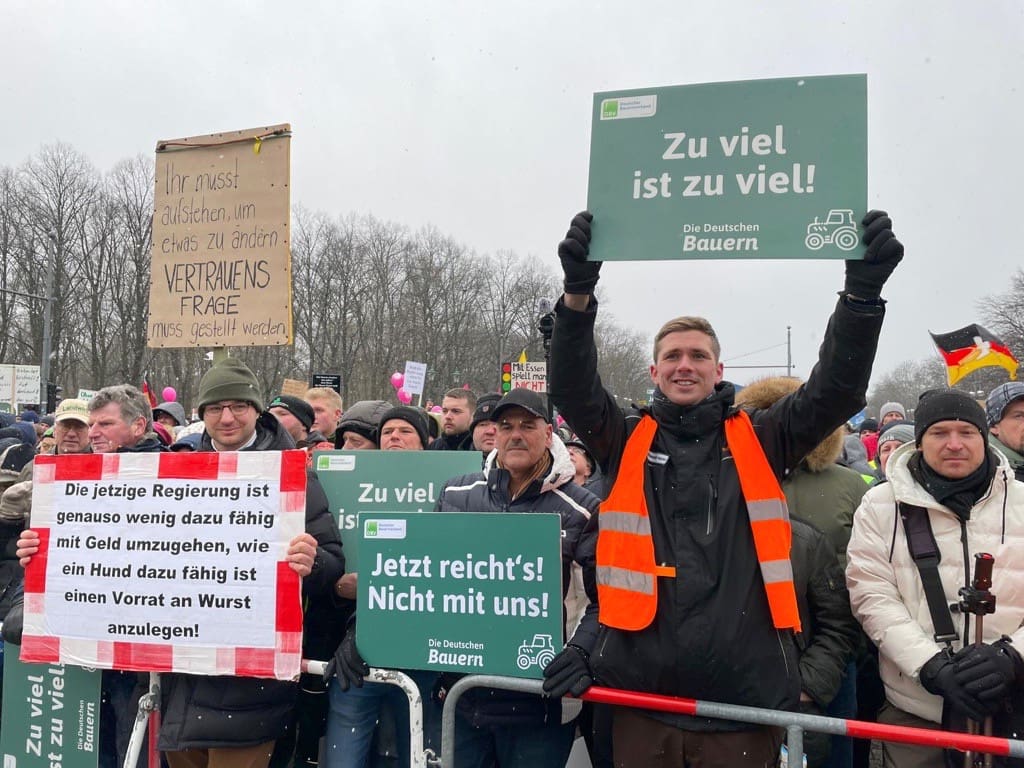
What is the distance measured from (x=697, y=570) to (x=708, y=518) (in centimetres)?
18

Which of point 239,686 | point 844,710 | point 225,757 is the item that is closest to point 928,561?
point 844,710

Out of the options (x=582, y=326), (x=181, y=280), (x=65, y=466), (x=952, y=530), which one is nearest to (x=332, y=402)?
(x=181, y=280)

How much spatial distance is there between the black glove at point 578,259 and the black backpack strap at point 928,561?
1.65 meters

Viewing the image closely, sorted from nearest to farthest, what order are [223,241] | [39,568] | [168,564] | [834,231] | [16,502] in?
1. [834,231]
2. [168,564]
3. [39,568]
4. [16,502]
5. [223,241]

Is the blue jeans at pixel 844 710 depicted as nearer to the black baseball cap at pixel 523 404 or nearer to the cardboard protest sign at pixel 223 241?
the black baseball cap at pixel 523 404

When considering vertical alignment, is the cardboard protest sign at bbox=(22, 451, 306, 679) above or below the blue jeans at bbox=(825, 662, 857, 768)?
above

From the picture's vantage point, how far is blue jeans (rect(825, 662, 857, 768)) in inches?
145

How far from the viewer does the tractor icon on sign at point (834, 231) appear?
2.60 meters

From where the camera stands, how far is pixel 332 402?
23.9 ft

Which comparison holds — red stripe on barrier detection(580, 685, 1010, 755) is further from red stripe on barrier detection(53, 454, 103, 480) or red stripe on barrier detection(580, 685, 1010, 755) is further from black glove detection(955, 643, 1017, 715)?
red stripe on barrier detection(53, 454, 103, 480)

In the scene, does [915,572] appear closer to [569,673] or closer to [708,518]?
[708,518]

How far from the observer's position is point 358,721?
3822 mm

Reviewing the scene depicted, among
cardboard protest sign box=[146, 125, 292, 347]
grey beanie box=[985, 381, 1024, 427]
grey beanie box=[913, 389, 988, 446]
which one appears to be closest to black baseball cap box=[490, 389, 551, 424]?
cardboard protest sign box=[146, 125, 292, 347]

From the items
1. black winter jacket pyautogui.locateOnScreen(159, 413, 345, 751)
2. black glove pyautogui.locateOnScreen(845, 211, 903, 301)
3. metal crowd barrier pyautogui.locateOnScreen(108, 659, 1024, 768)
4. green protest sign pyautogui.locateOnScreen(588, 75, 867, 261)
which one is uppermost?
green protest sign pyautogui.locateOnScreen(588, 75, 867, 261)
